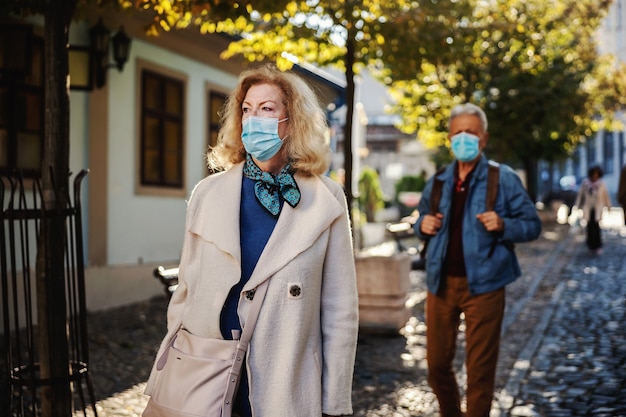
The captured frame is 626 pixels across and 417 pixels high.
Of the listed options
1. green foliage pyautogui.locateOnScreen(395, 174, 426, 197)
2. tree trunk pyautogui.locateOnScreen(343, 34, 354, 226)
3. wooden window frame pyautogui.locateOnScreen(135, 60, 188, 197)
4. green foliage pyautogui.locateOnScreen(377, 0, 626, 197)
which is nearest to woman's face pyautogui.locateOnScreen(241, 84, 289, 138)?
tree trunk pyautogui.locateOnScreen(343, 34, 354, 226)

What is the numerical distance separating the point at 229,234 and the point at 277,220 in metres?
0.18

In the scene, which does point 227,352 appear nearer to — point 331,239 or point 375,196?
point 331,239

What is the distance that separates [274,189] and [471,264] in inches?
84.1

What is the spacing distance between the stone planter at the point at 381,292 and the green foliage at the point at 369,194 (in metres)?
17.3

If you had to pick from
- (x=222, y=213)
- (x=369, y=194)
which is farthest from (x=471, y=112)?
(x=369, y=194)

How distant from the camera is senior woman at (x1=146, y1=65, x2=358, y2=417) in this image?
9.62 feet

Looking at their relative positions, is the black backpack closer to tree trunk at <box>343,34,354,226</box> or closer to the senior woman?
the senior woman

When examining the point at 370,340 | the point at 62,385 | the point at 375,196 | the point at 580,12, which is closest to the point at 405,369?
the point at 370,340

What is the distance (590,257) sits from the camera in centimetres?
1742

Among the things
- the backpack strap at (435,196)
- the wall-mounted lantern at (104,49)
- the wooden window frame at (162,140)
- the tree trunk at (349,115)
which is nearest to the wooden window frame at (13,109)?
the wall-mounted lantern at (104,49)

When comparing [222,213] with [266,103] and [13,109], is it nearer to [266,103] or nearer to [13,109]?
[266,103]

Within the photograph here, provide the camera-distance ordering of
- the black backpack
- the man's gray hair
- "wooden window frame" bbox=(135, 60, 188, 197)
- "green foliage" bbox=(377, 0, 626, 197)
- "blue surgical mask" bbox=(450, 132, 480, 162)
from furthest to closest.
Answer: "green foliage" bbox=(377, 0, 626, 197), "wooden window frame" bbox=(135, 60, 188, 197), the man's gray hair, "blue surgical mask" bbox=(450, 132, 480, 162), the black backpack

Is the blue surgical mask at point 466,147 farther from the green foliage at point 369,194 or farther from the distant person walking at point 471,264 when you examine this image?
the green foliage at point 369,194

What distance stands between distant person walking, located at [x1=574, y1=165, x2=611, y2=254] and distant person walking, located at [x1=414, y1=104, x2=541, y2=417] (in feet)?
45.9
